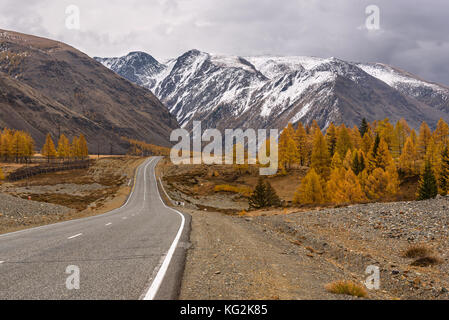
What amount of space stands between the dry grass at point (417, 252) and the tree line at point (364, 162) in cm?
1617

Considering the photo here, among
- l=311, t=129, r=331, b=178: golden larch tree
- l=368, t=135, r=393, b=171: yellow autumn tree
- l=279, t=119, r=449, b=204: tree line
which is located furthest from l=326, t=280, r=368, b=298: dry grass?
l=311, t=129, r=331, b=178: golden larch tree

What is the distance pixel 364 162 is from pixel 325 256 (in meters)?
52.5

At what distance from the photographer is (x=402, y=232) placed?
17.9 m

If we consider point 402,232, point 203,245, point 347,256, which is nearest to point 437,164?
point 402,232

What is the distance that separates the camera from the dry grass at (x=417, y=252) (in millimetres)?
14261

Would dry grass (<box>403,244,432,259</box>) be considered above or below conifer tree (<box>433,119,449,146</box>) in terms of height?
below

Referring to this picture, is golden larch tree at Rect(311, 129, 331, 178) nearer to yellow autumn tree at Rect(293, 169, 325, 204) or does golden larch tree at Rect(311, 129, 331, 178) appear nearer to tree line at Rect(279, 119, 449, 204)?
tree line at Rect(279, 119, 449, 204)

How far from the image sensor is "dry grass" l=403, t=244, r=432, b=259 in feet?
46.8

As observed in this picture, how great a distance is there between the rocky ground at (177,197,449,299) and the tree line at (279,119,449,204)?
34.0ft

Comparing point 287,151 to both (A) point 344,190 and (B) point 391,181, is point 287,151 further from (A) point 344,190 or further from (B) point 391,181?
(A) point 344,190

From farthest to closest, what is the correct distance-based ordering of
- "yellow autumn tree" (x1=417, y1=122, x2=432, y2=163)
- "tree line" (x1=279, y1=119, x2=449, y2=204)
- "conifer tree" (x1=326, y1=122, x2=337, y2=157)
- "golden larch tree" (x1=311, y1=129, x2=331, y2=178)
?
"conifer tree" (x1=326, y1=122, x2=337, y2=157)
"yellow autumn tree" (x1=417, y1=122, x2=432, y2=163)
"golden larch tree" (x1=311, y1=129, x2=331, y2=178)
"tree line" (x1=279, y1=119, x2=449, y2=204)

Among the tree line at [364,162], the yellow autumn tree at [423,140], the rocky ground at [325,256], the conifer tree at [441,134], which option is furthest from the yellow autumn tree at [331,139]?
the rocky ground at [325,256]

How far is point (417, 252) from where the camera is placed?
47.5 ft
